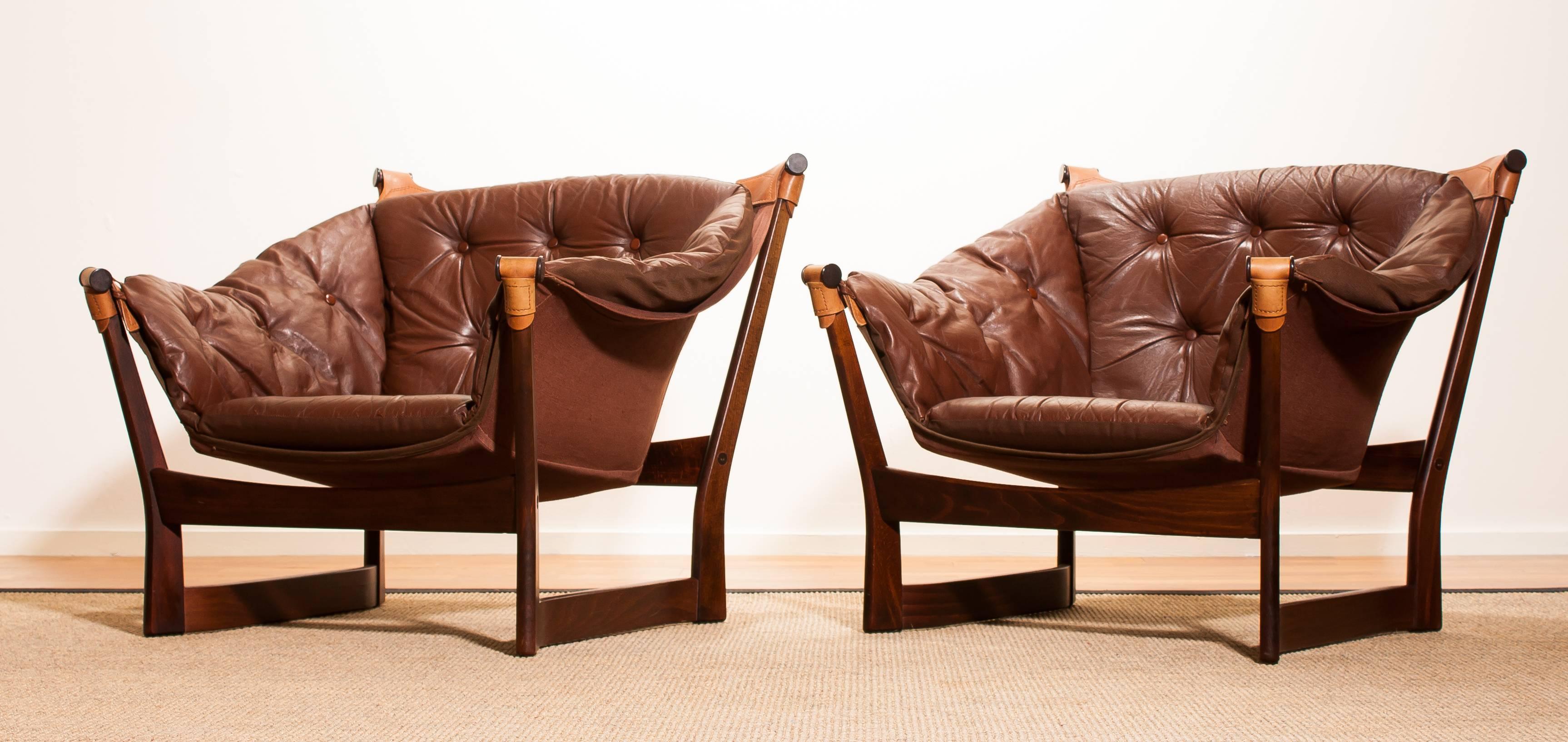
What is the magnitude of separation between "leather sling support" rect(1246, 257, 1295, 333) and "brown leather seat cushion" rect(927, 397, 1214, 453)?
0.15m

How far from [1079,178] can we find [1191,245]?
0.34 meters

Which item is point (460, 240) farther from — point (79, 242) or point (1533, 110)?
point (1533, 110)

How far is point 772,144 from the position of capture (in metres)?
3.08

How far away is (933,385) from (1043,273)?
1.47ft

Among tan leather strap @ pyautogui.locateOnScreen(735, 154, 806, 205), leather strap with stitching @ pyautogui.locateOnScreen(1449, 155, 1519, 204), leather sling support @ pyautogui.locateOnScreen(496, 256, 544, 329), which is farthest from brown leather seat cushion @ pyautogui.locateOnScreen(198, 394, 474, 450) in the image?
leather strap with stitching @ pyautogui.locateOnScreen(1449, 155, 1519, 204)

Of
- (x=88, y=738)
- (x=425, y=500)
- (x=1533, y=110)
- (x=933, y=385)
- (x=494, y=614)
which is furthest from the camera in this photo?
(x=1533, y=110)

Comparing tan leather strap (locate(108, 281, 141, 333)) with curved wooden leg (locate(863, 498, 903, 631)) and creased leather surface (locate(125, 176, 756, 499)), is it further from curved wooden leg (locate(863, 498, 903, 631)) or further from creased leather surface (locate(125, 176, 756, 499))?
curved wooden leg (locate(863, 498, 903, 631))

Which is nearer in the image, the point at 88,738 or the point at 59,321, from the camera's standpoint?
the point at 88,738

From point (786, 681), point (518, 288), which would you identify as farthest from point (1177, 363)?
point (518, 288)

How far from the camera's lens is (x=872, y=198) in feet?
10.1

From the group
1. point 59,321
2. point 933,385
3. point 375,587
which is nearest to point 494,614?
point 375,587

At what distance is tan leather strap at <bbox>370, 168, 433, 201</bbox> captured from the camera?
2.41 metres

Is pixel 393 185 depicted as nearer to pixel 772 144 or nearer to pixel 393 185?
pixel 393 185

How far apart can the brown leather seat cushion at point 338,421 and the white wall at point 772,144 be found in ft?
4.39
